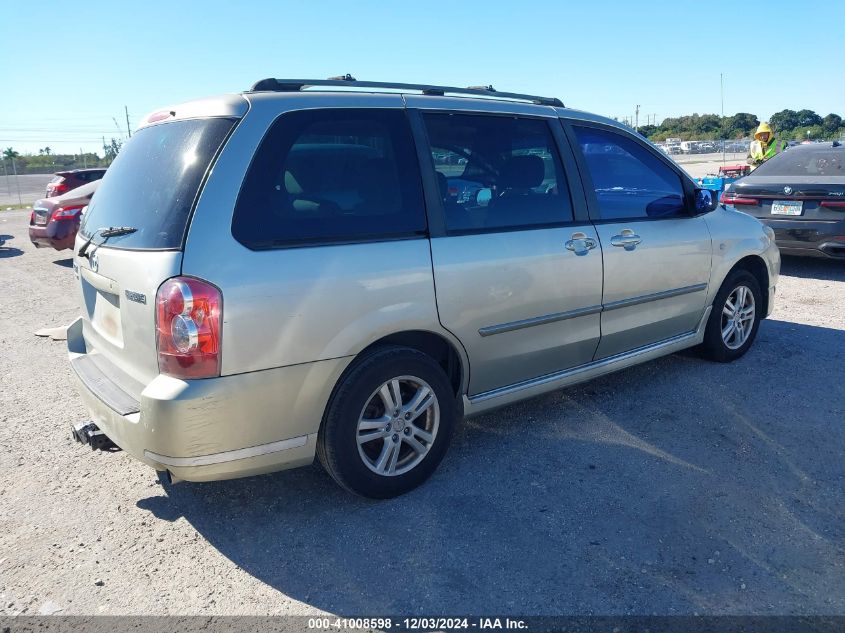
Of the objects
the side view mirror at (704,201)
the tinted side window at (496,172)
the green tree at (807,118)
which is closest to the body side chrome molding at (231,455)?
the tinted side window at (496,172)

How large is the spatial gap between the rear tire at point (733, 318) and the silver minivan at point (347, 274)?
97cm

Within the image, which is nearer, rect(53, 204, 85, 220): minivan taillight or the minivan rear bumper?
the minivan rear bumper

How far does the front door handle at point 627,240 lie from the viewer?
13.8 feet

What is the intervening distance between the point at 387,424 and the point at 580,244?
63.6 inches

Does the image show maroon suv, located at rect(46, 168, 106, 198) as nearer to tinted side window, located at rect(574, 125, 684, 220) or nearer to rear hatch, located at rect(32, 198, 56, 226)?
rear hatch, located at rect(32, 198, 56, 226)

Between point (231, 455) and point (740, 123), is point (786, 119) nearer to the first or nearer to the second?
point (740, 123)

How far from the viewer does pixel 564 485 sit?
3.54 metres

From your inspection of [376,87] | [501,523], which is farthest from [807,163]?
[501,523]

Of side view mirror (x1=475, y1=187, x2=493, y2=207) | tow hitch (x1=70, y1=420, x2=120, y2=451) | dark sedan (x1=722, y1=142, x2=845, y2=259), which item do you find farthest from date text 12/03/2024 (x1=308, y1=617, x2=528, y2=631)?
dark sedan (x1=722, y1=142, x2=845, y2=259)

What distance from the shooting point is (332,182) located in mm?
3145

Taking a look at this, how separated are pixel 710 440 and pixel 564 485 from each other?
109 cm

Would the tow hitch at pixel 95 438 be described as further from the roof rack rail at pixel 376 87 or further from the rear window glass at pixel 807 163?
the rear window glass at pixel 807 163

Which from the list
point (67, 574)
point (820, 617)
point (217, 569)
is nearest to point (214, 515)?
point (217, 569)

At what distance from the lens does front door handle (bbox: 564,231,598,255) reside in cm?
397
